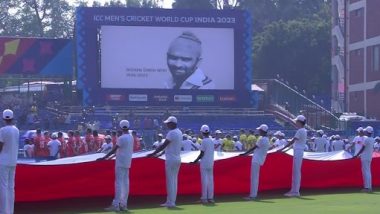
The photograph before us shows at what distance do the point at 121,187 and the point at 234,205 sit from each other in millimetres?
3222

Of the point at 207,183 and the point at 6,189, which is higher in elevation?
the point at 6,189

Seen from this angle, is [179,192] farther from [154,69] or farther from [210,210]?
[154,69]

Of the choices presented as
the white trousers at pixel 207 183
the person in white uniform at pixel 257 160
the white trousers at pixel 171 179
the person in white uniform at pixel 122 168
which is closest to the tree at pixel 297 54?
the person in white uniform at pixel 257 160

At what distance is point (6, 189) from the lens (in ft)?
52.3

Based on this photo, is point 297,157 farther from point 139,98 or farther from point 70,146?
point 139,98

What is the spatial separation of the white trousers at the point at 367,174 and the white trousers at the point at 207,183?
18.6 ft

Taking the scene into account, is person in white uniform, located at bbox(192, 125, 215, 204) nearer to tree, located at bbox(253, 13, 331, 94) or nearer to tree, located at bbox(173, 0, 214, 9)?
tree, located at bbox(253, 13, 331, 94)

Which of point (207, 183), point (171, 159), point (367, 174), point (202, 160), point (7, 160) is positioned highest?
point (7, 160)

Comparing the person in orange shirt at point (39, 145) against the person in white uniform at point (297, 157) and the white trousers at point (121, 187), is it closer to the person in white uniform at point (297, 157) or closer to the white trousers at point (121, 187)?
the person in white uniform at point (297, 157)

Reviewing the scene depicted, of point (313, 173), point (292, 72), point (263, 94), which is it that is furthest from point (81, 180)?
point (292, 72)

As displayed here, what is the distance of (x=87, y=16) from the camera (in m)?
47.1

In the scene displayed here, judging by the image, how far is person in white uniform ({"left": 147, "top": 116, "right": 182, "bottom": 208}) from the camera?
18953mm

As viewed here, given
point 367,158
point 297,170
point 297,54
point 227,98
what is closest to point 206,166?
point 297,170

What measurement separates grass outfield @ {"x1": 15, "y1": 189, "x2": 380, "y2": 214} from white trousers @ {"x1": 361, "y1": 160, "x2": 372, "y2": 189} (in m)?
1.83
